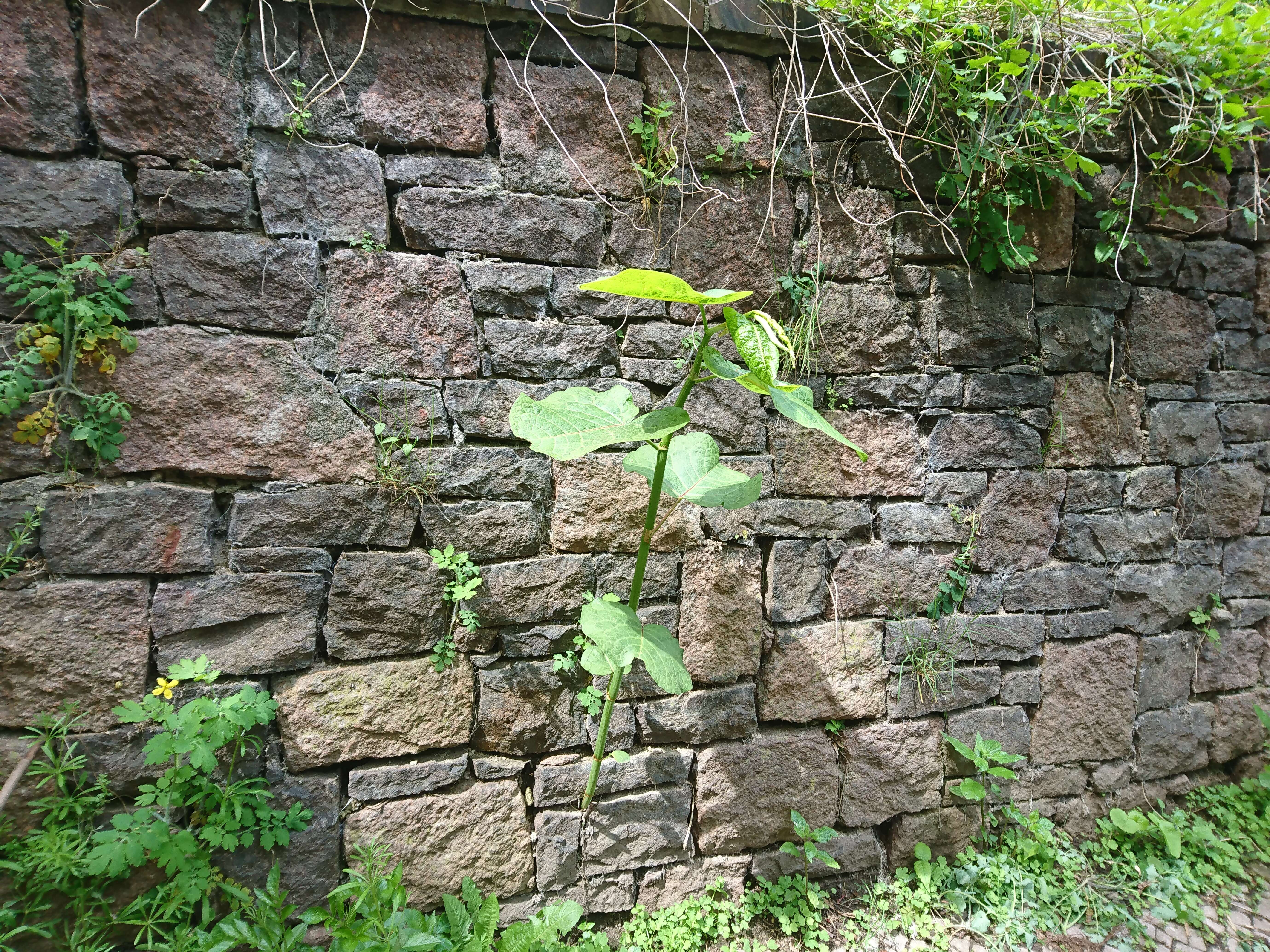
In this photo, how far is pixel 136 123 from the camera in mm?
1459

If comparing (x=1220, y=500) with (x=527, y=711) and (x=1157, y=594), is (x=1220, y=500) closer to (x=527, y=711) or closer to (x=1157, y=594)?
(x=1157, y=594)

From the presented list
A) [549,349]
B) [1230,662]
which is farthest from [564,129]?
[1230,662]

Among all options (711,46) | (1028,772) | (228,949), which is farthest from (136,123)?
(1028,772)

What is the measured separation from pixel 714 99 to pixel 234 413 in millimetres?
1611

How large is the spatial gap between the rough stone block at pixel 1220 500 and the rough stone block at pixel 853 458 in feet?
4.09

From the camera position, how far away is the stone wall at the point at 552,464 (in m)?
1.49

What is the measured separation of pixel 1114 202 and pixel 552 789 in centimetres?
276

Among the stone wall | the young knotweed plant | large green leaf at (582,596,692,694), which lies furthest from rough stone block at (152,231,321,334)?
the young knotweed plant

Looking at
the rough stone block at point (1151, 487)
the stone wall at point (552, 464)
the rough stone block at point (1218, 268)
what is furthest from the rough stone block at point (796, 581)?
the rough stone block at point (1218, 268)

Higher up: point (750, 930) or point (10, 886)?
point (10, 886)

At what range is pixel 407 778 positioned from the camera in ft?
5.56

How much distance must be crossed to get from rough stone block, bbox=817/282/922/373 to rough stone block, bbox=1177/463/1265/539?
1.37 metres

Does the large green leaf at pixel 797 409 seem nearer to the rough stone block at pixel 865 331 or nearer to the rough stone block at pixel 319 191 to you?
the rough stone block at pixel 865 331

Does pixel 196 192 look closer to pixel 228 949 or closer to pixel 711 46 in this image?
pixel 711 46
